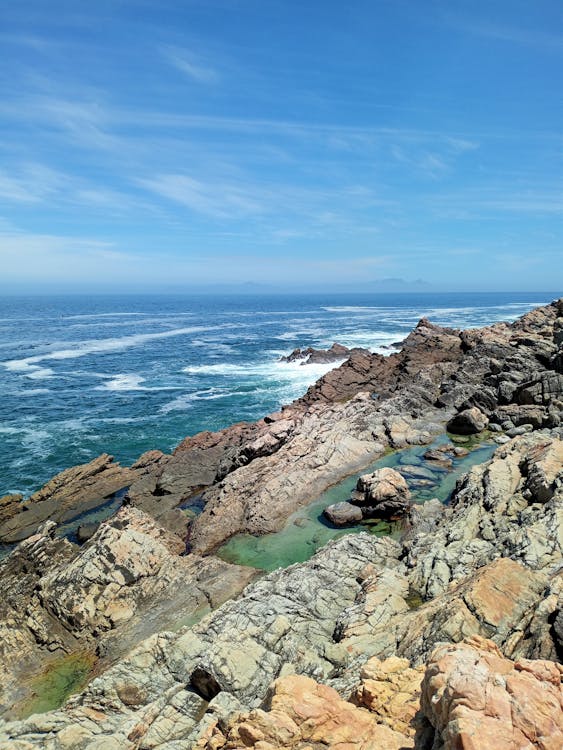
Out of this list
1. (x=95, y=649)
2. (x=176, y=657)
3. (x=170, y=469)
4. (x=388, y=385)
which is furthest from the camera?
(x=388, y=385)

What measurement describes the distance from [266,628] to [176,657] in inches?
102

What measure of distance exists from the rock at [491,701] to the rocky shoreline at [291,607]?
23 millimetres

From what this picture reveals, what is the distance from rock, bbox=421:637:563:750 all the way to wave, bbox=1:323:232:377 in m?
66.4

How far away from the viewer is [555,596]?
10.2 m

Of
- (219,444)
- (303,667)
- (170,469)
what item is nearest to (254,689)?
(303,667)

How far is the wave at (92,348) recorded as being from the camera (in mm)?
68938

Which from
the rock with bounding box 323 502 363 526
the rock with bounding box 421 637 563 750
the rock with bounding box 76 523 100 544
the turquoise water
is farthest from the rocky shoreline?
the rock with bounding box 76 523 100 544

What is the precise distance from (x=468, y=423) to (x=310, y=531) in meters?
15.8

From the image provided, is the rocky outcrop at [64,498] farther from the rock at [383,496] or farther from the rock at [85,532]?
the rock at [383,496]

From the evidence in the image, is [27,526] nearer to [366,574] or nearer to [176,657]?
[176,657]

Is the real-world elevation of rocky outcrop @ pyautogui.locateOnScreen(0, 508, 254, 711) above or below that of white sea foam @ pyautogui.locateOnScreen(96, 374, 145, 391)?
below

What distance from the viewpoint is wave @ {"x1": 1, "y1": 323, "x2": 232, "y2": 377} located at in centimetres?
6894

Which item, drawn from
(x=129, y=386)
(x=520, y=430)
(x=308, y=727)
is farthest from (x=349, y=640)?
(x=129, y=386)

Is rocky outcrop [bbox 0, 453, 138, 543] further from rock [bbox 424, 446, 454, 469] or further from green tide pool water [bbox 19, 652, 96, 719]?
rock [bbox 424, 446, 454, 469]
